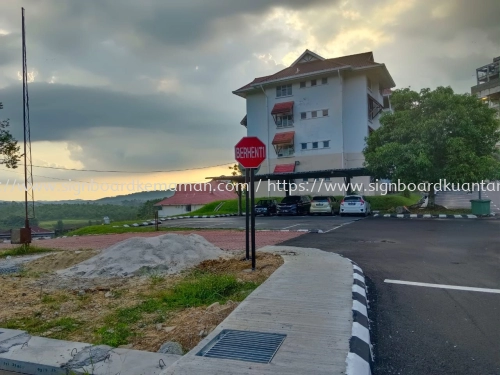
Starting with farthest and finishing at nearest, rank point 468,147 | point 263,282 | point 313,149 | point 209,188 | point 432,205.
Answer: point 209,188
point 313,149
point 432,205
point 468,147
point 263,282

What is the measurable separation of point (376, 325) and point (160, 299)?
3286 mm

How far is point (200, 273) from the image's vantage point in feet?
25.9

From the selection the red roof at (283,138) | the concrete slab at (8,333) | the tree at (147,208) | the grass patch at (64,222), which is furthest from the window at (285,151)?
the concrete slab at (8,333)

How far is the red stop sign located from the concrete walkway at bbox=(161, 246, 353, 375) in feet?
7.64

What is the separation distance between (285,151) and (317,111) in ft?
17.2

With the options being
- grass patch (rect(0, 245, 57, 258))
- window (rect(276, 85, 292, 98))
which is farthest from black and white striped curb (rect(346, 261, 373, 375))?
window (rect(276, 85, 292, 98))

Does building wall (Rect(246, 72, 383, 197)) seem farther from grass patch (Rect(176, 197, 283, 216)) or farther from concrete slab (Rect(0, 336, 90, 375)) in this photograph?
concrete slab (Rect(0, 336, 90, 375))

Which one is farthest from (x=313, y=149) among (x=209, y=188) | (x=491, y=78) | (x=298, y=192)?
(x=491, y=78)

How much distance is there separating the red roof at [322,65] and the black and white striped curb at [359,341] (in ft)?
111

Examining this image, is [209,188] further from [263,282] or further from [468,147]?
[263,282]

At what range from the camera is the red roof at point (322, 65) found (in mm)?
37125

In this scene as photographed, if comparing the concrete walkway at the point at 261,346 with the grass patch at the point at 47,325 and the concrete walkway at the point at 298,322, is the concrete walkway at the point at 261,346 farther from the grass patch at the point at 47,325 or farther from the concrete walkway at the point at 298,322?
the grass patch at the point at 47,325

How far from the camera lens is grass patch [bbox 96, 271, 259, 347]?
14.9 feet

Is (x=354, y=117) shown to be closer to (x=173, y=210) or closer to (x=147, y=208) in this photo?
(x=173, y=210)
